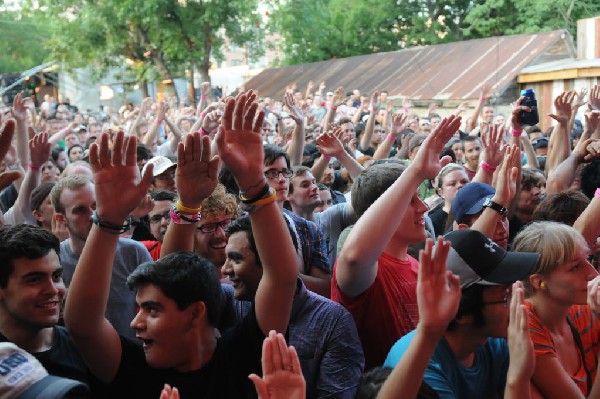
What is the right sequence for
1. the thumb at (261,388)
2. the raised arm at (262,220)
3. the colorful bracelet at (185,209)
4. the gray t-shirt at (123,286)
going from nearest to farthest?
the thumb at (261,388) < the raised arm at (262,220) < the colorful bracelet at (185,209) < the gray t-shirt at (123,286)

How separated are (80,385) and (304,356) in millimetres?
1336

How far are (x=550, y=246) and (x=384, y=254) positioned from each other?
70 cm

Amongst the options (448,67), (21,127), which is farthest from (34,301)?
(448,67)

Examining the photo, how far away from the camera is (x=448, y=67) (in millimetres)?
24078

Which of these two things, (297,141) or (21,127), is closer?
(21,127)

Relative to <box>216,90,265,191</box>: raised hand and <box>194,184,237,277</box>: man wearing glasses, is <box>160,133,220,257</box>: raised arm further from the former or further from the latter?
<box>194,184,237,277</box>: man wearing glasses

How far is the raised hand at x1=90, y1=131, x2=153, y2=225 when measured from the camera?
2783mm

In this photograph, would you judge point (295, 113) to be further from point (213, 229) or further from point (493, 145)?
point (213, 229)

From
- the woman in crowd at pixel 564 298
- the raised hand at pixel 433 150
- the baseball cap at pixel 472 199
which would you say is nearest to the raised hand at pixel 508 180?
the baseball cap at pixel 472 199

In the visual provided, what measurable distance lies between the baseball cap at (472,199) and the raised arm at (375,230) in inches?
55.0

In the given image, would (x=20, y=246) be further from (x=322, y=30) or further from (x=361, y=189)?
(x=322, y=30)

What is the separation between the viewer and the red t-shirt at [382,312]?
3385mm

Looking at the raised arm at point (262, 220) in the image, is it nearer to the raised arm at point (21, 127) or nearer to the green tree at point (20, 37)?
the raised arm at point (21, 127)

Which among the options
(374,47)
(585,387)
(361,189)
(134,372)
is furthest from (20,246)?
(374,47)
